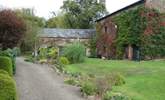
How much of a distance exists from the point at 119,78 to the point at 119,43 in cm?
2323

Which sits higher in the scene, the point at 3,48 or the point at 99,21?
the point at 99,21

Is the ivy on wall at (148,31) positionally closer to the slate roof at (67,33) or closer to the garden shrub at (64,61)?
the garden shrub at (64,61)

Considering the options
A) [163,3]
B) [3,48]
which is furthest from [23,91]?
[163,3]

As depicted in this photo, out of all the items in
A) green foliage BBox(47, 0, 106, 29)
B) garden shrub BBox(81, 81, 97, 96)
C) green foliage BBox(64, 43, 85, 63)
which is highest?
green foliage BBox(47, 0, 106, 29)

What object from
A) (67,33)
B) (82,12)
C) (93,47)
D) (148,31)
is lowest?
(93,47)

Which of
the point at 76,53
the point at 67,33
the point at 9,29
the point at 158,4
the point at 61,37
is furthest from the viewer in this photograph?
the point at 67,33

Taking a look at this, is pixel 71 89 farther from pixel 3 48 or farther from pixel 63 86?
pixel 3 48

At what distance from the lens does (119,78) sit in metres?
19.5

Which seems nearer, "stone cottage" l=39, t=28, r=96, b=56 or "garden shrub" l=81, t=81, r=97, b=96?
"garden shrub" l=81, t=81, r=97, b=96

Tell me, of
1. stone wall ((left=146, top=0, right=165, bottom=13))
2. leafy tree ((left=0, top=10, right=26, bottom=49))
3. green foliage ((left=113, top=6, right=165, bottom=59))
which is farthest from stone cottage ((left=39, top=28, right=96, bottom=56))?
leafy tree ((left=0, top=10, right=26, bottom=49))

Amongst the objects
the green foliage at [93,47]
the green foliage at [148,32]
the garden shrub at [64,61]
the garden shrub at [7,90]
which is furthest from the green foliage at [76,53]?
the garden shrub at [7,90]

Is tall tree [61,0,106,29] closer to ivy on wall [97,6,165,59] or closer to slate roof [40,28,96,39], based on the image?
slate roof [40,28,96,39]

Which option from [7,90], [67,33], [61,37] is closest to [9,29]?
[7,90]

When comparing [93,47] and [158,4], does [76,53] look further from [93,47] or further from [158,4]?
[93,47]
